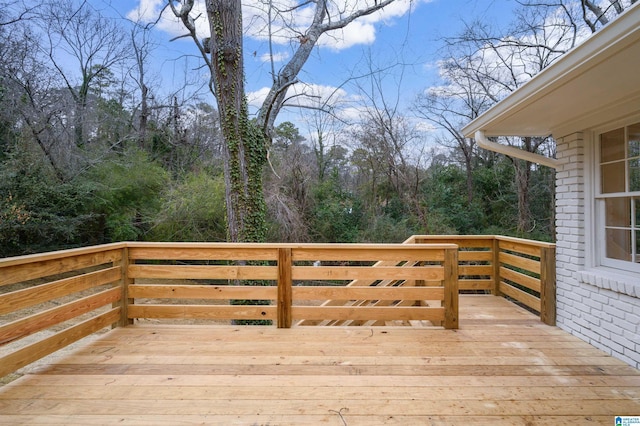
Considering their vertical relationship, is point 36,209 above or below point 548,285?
above

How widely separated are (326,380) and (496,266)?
3191mm

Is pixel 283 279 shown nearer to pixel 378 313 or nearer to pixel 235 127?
Result: pixel 378 313

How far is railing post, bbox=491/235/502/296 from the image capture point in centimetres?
424

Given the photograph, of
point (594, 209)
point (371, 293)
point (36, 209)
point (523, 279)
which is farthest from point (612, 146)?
point (36, 209)

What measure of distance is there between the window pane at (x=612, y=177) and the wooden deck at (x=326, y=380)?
1.38m

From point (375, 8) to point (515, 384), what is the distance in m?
6.42

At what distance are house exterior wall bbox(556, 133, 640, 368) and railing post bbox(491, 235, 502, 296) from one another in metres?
0.95

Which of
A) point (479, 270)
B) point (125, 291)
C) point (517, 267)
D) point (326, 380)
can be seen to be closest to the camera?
point (326, 380)

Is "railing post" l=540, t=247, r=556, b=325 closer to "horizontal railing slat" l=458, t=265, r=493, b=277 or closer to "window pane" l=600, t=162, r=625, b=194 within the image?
"window pane" l=600, t=162, r=625, b=194

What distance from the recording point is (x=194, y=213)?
8422 mm

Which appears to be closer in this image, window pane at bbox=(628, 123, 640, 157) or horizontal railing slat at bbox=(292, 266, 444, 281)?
window pane at bbox=(628, 123, 640, 157)

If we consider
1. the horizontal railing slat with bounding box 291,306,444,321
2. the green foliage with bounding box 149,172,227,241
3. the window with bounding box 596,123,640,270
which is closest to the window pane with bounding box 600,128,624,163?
the window with bounding box 596,123,640,270

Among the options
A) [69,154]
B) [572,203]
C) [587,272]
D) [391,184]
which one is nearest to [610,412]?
[587,272]

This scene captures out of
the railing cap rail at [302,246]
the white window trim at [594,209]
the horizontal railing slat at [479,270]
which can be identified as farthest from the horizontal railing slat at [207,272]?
the white window trim at [594,209]
